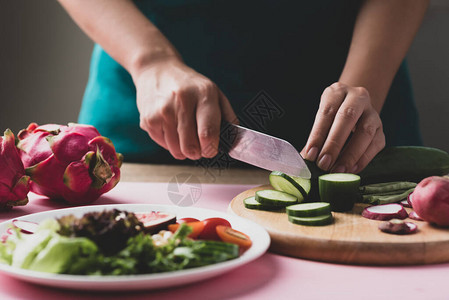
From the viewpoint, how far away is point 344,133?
149 centimetres

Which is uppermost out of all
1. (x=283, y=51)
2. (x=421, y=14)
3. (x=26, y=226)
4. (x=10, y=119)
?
(x=421, y=14)

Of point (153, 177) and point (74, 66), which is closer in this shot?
point (153, 177)

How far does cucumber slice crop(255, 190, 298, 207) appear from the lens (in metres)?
1.32

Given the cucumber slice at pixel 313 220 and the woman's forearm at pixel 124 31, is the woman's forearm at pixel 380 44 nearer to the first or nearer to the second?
the woman's forearm at pixel 124 31

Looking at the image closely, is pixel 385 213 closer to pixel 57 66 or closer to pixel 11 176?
pixel 11 176

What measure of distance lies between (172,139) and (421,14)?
110 cm

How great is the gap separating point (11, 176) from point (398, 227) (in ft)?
3.16

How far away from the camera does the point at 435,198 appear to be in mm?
1147

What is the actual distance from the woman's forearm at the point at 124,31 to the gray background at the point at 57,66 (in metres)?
1.76

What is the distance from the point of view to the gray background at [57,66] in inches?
138

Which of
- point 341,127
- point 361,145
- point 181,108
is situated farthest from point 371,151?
point 181,108

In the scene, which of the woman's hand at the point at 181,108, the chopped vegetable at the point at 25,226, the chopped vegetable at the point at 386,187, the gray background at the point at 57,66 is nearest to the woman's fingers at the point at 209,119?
the woman's hand at the point at 181,108

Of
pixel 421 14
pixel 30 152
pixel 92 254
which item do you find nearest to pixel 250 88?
pixel 421 14

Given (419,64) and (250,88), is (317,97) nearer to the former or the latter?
(250,88)
